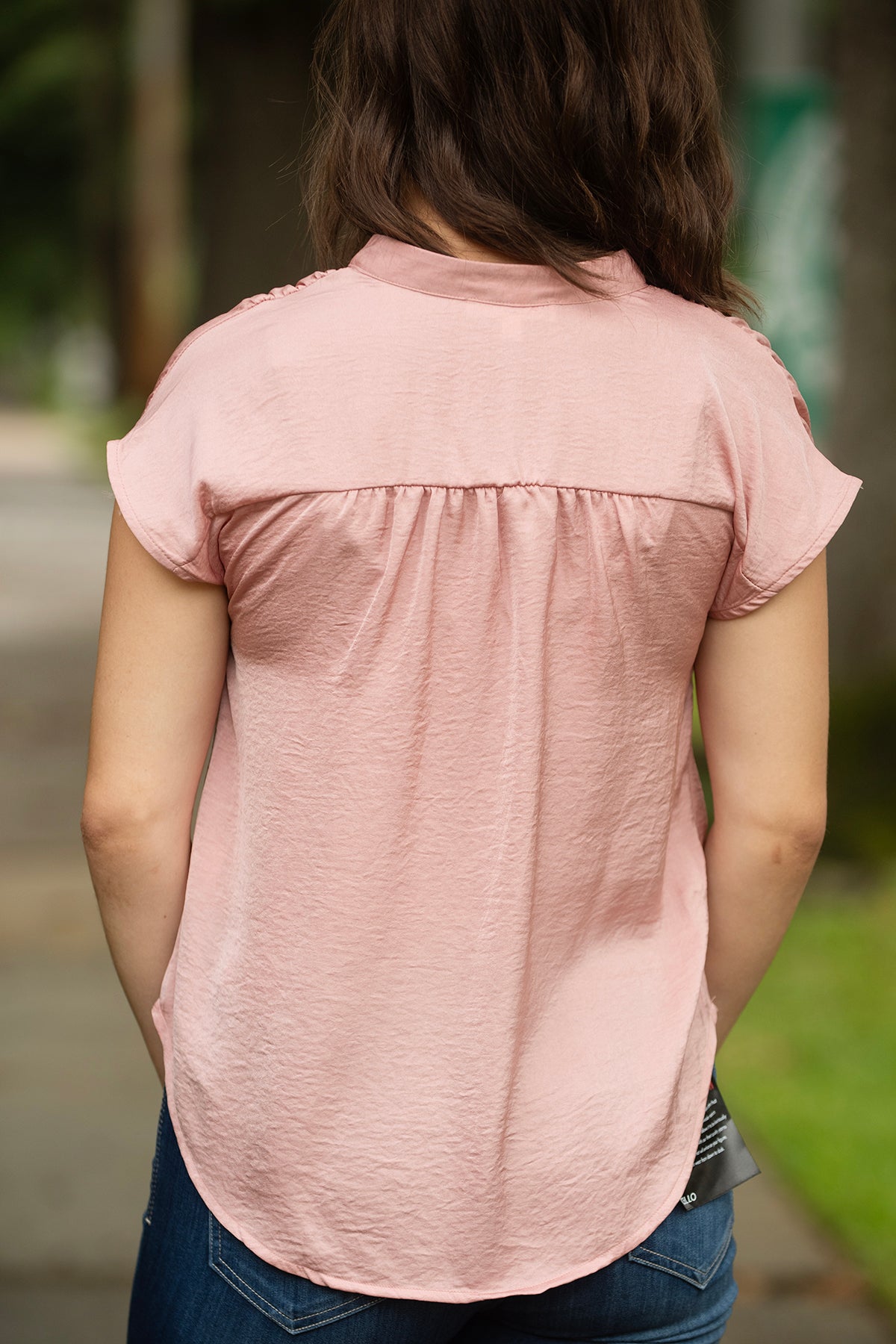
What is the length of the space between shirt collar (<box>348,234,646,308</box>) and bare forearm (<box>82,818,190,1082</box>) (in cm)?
52

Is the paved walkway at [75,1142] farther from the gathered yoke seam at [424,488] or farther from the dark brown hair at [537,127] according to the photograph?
the dark brown hair at [537,127]

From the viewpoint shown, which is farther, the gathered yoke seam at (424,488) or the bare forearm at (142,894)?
the bare forearm at (142,894)

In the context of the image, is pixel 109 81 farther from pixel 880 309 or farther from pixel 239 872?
pixel 239 872

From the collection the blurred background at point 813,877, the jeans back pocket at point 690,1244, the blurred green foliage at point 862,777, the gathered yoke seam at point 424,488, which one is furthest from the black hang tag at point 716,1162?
the blurred green foliage at point 862,777

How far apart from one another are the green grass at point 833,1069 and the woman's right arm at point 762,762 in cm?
186

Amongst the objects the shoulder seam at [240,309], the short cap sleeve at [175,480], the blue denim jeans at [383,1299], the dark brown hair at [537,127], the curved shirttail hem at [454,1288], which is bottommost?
the blue denim jeans at [383,1299]

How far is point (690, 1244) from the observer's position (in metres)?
1.43

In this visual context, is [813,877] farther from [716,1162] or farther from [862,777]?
[716,1162]

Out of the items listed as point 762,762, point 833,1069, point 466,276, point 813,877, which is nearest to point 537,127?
point 466,276

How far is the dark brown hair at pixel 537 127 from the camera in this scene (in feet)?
4.29

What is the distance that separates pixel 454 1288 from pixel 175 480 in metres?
0.70

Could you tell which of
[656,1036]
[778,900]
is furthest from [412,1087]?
[778,900]

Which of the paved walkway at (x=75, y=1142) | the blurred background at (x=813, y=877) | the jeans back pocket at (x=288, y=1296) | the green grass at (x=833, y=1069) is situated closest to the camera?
the jeans back pocket at (x=288, y=1296)

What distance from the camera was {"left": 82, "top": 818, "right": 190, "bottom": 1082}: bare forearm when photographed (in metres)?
1.46
